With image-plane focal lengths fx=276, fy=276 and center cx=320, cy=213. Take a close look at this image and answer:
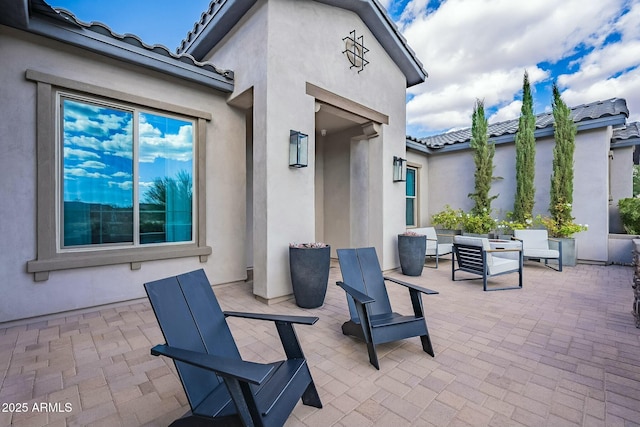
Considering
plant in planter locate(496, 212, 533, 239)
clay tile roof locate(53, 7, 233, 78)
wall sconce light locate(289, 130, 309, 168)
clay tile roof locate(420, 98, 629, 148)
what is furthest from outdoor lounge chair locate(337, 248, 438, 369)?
clay tile roof locate(420, 98, 629, 148)

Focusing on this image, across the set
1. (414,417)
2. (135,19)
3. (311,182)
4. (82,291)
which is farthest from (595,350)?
(135,19)

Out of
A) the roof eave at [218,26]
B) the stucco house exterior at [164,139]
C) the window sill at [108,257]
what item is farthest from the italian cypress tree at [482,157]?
the window sill at [108,257]

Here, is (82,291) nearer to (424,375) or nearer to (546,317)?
(424,375)

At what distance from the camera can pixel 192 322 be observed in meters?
1.82

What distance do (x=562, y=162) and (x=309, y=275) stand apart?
7.25 meters

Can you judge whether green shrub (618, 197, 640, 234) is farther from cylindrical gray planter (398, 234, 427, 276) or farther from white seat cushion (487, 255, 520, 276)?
cylindrical gray planter (398, 234, 427, 276)

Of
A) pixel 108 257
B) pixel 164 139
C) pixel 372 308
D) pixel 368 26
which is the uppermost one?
pixel 368 26

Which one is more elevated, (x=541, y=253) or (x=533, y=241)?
(x=533, y=241)

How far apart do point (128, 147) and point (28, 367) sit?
9.49ft

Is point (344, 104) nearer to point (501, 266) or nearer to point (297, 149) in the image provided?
point (297, 149)

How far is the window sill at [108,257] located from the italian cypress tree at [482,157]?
7.60 metres

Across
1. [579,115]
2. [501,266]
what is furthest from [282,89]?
[579,115]

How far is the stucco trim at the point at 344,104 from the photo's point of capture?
460 cm

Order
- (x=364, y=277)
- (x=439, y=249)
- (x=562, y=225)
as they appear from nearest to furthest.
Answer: (x=364, y=277)
(x=439, y=249)
(x=562, y=225)
